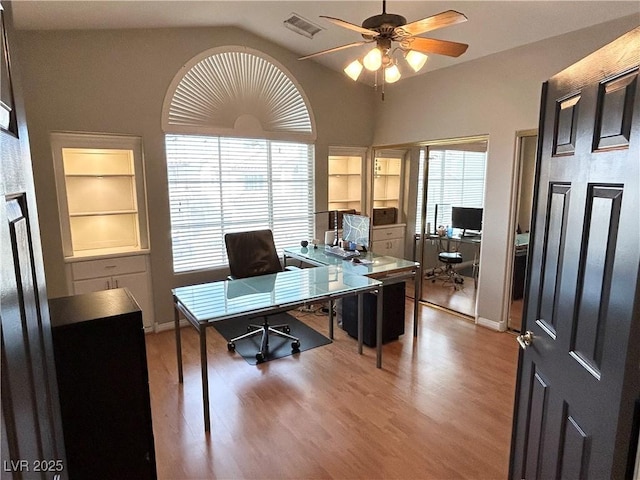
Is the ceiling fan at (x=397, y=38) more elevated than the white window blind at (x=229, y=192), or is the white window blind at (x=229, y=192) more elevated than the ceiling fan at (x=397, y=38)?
the ceiling fan at (x=397, y=38)

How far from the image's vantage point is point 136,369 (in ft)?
4.86

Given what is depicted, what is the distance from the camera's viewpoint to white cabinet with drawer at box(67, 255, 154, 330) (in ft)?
11.8

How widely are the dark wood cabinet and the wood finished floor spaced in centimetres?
71

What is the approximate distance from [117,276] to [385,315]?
2.69 meters

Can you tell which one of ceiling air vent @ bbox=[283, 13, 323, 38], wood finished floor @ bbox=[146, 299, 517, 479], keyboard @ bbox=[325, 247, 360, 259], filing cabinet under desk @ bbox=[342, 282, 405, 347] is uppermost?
ceiling air vent @ bbox=[283, 13, 323, 38]

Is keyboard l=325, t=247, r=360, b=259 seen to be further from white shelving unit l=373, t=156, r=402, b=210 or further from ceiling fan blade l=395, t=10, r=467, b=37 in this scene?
ceiling fan blade l=395, t=10, r=467, b=37

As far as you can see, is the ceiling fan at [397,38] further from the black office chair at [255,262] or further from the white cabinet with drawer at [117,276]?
the white cabinet with drawer at [117,276]

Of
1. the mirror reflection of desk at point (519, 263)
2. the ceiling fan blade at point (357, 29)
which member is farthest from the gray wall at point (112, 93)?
the mirror reflection of desk at point (519, 263)

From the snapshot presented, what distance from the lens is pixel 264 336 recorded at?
11.7ft

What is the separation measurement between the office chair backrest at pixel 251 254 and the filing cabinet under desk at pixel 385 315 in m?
0.92

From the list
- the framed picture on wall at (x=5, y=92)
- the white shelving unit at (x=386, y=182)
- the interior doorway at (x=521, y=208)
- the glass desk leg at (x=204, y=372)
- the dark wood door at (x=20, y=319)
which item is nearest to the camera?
the dark wood door at (x=20, y=319)

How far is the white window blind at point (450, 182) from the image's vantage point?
4250 millimetres

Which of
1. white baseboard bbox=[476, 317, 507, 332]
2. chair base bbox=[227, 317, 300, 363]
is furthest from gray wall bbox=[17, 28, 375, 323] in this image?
white baseboard bbox=[476, 317, 507, 332]

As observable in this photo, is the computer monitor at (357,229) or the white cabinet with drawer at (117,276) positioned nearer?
the white cabinet with drawer at (117,276)
